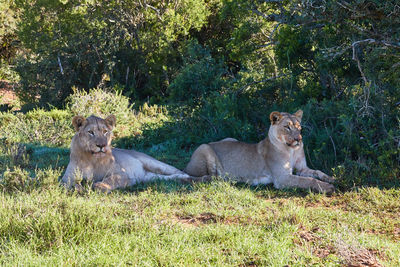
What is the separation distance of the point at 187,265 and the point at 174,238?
1.82 feet

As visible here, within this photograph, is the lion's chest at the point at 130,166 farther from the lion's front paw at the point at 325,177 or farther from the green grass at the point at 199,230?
the lion's front paw at the point at 325,177

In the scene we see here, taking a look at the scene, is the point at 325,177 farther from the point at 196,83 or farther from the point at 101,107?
the point at 101,107

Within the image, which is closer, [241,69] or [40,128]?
[241,69]

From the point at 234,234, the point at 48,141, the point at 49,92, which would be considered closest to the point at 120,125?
the point at 48,141

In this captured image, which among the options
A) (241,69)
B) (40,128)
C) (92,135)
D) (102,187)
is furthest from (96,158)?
(40,128)

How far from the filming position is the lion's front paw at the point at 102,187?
634 centimetres

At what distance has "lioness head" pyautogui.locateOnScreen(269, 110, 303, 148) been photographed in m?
6.73

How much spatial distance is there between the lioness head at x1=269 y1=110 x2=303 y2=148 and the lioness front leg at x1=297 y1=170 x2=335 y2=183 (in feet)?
1.61

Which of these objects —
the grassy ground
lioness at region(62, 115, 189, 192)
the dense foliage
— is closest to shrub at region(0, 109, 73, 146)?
the dense foliage

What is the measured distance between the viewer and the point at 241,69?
1259cm

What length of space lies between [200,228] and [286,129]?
9.02 feet

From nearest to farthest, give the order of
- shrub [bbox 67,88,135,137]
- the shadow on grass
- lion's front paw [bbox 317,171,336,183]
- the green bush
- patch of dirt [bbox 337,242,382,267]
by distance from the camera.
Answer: patch of dirt [bbox 337,242,382,267]
lion's front paw [bbox 317,171,336,183]
the shadow on grass
the green bush
shrub [bbox 67,88,135,137]

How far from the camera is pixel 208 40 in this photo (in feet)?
69.6

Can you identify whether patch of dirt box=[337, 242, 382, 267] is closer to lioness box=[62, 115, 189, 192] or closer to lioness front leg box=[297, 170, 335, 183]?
lioness front leg box=[297, 170, 335, 183]
